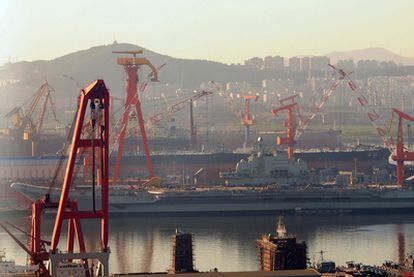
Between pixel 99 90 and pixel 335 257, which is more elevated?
pixel 99 90

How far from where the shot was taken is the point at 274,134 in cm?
10950

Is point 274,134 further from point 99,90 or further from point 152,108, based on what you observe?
point 99,90

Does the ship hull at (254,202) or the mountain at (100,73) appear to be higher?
the mountain at (100,73)

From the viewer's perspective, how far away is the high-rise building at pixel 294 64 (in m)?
180

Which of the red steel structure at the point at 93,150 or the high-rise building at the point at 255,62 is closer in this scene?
the red steel structure at the point at 93,150

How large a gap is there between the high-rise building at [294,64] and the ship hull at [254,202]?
119 meters

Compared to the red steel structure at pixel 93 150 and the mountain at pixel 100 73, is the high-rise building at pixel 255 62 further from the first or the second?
the red steel structure at pixel 93 150

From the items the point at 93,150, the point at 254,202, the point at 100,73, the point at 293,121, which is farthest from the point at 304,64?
the point at 93,150

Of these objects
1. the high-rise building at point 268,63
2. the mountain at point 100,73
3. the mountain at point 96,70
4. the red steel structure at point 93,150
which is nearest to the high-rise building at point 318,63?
the high-rise building at point 268,63

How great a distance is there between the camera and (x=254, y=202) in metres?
59.2

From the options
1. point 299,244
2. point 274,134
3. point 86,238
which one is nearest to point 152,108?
point 274,134

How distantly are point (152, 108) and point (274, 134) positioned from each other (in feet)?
64.7

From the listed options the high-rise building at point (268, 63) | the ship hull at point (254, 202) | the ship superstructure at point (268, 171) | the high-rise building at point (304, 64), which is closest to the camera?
the ship hull at point (254, 202)

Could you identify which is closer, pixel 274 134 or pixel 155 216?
pixel 155 216
